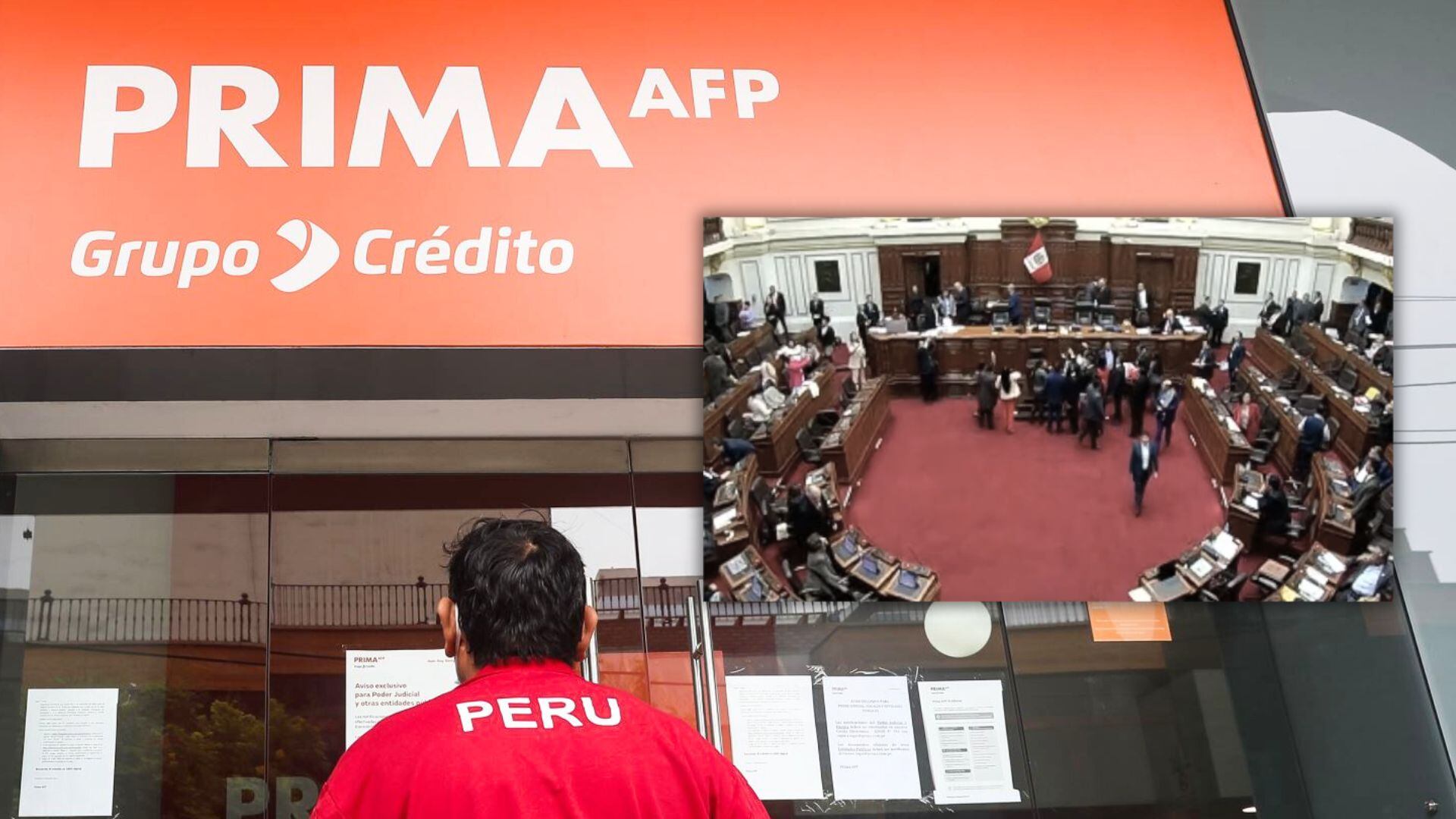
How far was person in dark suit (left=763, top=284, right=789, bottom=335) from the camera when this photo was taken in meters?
3.07

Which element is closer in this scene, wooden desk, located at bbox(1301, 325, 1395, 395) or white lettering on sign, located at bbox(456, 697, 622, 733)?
white lettering on sign, located at bbox(456, 697, 622, 733)

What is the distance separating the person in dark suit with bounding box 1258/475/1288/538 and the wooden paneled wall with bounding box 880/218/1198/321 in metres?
0.46

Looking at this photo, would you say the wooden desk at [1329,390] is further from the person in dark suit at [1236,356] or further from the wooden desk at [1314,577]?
the wooden desk at [1314,577]

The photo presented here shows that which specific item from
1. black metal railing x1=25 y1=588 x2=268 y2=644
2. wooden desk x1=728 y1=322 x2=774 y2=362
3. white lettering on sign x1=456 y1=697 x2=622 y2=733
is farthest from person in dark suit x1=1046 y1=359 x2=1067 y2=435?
black metal railing x1=25 y1=588 x2=268 y2=644

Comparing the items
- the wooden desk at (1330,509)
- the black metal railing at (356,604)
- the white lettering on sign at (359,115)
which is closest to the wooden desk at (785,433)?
the white lettering on sign at (359,115)

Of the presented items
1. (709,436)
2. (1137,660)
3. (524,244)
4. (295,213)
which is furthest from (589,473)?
(1137,660)

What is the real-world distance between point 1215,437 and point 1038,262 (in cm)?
59

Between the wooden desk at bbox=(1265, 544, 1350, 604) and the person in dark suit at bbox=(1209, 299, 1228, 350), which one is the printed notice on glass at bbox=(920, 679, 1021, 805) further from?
the person in dark suit at bbox=(1209, 299, 1228, 350)

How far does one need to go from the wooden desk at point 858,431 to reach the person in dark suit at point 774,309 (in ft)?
0.84

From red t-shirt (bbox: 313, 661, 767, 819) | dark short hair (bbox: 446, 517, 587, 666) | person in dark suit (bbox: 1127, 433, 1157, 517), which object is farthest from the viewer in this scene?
person in dark suit (bbox: 1127, 433, 1157, 517)

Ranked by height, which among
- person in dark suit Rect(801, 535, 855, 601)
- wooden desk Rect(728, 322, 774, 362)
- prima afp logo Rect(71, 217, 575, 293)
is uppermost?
prima afp logo Rect(71, 217, 575, 293)

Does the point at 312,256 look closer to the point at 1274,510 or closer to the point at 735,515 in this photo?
the point at 735,515

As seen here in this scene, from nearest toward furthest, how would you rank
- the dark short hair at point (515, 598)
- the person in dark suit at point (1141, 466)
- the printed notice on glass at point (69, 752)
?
the dark short hair at point (515, 598) < the printed notice on glass at point (69, 752) < the person in dark suit at point (1141, 466)

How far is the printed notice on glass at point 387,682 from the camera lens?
3021mm
